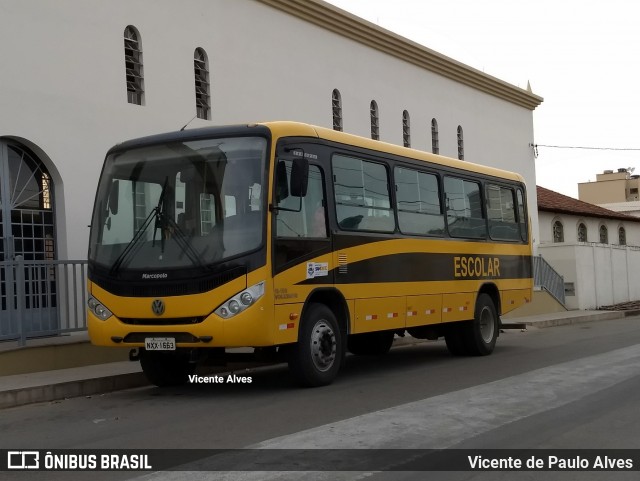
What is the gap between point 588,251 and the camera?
104 feet

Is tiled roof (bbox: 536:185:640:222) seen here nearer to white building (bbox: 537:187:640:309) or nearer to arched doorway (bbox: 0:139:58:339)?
white building (bbox: 537:187:640:309)

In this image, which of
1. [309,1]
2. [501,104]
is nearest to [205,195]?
[309,1]

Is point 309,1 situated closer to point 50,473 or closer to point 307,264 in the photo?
point 307,264

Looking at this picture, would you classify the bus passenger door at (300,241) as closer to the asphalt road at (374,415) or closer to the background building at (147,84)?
the asphalt road at (374,415)

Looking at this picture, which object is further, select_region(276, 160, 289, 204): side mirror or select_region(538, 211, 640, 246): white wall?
select_region(538, 211, 640, 246): white wall

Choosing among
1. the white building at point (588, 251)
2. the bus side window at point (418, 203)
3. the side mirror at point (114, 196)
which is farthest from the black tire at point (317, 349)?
the white building at point (588, 251)

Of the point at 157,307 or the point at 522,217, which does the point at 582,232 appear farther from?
the point at 157,307

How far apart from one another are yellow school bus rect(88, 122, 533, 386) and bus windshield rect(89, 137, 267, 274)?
1cm

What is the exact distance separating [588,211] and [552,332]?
22.2 metres

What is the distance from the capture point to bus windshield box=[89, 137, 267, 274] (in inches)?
381

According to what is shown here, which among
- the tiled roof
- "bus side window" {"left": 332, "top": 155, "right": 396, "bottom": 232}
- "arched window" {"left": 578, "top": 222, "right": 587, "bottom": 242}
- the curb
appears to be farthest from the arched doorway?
"arched window" {"left": 578, "top": 222, "right": 587, "bottom": 242}

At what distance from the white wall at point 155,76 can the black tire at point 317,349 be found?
6011mm

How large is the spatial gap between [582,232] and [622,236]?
632 centimetres

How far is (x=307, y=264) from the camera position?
10.3m
